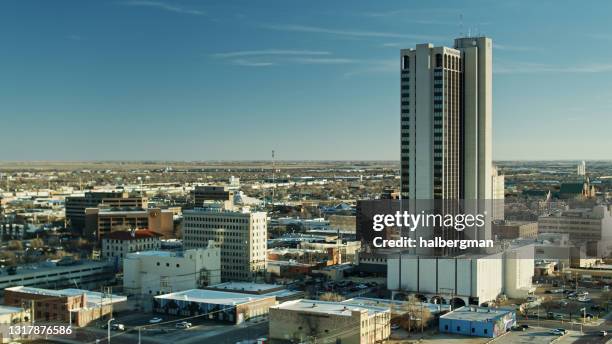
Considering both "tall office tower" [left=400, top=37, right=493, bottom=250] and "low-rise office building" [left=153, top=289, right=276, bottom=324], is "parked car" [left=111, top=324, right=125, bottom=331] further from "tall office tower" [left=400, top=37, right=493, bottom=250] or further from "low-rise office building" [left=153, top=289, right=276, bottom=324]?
"tall office tower" [left=400, top=37, right=493, bottom=250]

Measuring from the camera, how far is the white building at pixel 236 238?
3044cm

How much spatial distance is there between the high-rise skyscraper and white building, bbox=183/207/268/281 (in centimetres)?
597

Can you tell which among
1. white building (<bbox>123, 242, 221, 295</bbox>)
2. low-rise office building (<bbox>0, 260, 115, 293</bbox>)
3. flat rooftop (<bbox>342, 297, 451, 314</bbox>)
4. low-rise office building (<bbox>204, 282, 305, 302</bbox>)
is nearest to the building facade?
low-rise office building (<bbox>0, 260, 115, 293</bbox>)

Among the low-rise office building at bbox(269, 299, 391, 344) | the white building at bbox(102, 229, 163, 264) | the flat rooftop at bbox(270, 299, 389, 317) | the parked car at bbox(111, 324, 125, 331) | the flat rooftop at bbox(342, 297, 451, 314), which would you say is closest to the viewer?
the low-rise office building at bbox(269, 299, 391, 344)

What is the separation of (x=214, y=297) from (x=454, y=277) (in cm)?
768

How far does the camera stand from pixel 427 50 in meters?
28.3

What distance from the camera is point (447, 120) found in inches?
1133

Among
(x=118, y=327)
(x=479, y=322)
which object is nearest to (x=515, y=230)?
(x=479, y=322)

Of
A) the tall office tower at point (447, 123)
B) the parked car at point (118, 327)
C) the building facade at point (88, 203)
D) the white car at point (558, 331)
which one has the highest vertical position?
the tall office tower at point (447, 123)

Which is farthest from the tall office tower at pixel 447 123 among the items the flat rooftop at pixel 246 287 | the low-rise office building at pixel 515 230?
the low-rise office building at pixel 515 230

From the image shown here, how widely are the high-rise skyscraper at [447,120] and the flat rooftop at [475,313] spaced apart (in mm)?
6761

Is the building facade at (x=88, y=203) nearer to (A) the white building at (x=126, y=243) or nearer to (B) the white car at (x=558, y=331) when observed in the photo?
(A) the white building at (x=126, y=243)

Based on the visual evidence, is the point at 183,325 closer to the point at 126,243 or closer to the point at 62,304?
the point at 62,304

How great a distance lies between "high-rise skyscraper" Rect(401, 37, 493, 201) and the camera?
28562mm
